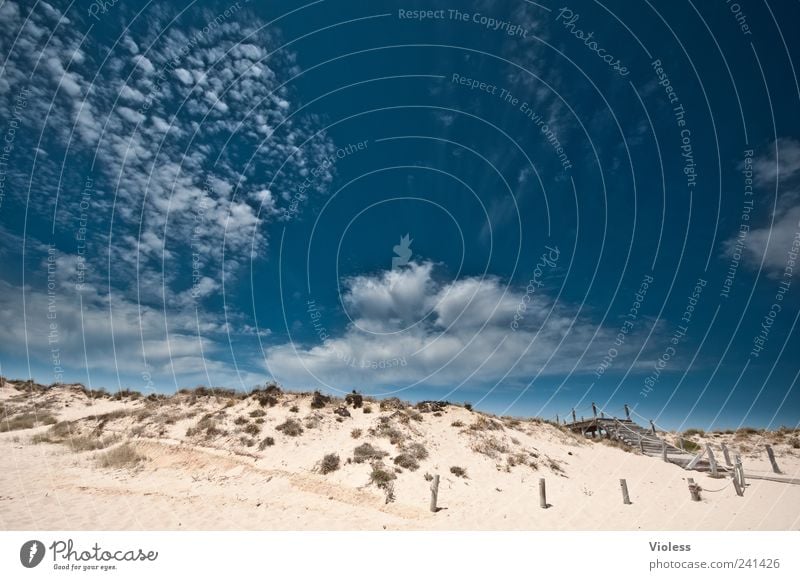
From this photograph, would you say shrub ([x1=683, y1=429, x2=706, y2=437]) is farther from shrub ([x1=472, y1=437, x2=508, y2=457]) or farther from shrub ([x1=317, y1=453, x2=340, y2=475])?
shrub ([x1=317, y1=453, x2=340, y2=475])

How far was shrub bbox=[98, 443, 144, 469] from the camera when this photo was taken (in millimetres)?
21172

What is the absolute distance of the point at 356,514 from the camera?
16.6 m

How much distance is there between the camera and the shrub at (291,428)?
2617cm

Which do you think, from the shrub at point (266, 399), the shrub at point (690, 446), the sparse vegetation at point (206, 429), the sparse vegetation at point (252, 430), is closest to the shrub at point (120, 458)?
the sparse vegetation at point (206, 429)

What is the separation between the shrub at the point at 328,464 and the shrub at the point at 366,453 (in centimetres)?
120

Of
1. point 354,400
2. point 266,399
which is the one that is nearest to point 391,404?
point 354,400

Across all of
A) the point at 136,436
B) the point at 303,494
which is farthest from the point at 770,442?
the point at 136,436

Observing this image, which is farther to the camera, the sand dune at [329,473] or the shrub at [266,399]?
the shrub at [266,399]

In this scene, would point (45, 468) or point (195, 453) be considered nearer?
point (45, 468)

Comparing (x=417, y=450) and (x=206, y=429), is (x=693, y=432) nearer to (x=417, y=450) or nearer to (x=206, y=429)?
(x=417, y=450)

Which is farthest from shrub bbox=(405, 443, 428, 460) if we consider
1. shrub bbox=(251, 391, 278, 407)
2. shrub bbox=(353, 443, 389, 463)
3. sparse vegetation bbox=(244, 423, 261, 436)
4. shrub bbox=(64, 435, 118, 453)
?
shrub bbox=(64, 435, 118, 453)

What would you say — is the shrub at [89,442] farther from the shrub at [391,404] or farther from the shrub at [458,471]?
the shrub at [458,471]
